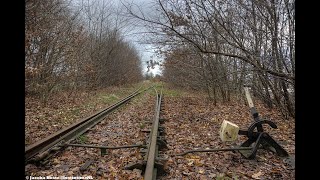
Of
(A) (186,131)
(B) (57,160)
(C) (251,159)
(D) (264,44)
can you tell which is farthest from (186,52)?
(B) (57,160)

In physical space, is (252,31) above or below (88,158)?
above

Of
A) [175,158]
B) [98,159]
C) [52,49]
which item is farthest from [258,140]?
[52,49]

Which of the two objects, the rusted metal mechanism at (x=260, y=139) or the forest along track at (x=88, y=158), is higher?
the rusted metal mechanism at (x=260, y=139)

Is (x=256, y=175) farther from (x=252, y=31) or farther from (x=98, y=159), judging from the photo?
(x=252, y=31)

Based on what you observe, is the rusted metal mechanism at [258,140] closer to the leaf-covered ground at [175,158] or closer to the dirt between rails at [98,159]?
the leaf-covered ground at [175,158]

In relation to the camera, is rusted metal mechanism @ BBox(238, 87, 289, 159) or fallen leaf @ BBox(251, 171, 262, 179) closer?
fallen leaf @ BBox(251, 171, 262, 179)

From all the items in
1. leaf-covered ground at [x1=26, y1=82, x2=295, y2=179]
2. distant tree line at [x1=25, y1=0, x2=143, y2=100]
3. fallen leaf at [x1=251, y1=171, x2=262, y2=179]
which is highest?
distant tree line at [x1=25, y1=0, x2=143, y2=100]

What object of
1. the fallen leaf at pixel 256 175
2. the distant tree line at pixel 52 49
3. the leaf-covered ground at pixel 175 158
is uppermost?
the distant tree line at pixel 52 49

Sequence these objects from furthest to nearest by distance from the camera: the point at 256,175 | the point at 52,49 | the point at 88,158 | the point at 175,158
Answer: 1. the point at 52,49
2. the point at 175,158
3. the point at 88,158
4. the point at 256,175

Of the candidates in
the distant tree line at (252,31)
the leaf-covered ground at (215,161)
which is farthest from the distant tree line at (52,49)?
the leaf-covered ground at (215,161)

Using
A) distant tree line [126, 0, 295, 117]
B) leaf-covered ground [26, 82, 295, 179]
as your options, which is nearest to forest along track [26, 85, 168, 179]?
leaf-covered ground [26, 82, 295, 179]

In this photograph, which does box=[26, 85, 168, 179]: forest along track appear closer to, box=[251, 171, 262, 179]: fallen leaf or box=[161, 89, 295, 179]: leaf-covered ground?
box=[161, 89, 295, 179]: leaf-covered ground

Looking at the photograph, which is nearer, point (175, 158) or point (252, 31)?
point (175, 158)

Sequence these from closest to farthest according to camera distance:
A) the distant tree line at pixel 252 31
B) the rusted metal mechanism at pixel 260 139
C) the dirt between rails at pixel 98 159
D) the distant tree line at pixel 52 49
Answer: the dirt between rails at pixel 98 159, the rusted metal mechanism at pixel 260 139, the distant tree line at pixel 252 31, the distant tree line at pixel 52 49
